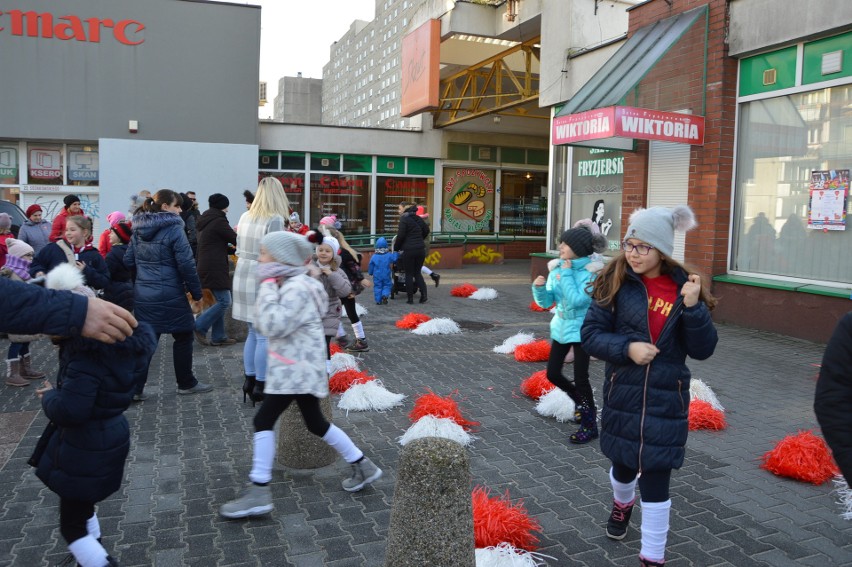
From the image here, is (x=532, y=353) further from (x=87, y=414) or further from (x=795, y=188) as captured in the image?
(x=87, y=414)

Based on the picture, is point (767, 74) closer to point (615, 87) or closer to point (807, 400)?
point (615, 87)

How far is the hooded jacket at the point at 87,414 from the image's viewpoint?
3.09 m

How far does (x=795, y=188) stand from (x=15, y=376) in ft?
33.9

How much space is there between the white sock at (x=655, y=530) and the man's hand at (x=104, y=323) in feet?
8.30

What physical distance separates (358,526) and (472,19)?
16.5m

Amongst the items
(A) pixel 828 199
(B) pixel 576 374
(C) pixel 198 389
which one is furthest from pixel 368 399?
(A) pixel 828 199

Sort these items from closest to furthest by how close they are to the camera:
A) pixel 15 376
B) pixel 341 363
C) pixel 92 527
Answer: pixel 92 527
pixel 15 376
pixel 341 363

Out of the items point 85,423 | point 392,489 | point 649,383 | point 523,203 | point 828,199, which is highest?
point 523,203

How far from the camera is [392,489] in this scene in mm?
4539

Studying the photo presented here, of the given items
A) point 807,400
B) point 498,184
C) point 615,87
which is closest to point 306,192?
point 498,184

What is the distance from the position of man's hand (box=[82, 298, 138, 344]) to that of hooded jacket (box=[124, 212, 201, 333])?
3.57 meters

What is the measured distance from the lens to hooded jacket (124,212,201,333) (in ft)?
20.7

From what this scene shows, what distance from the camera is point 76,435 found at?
3.16 m

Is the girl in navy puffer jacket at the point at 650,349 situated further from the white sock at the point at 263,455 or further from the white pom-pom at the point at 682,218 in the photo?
the white sock at the point at 263,455
